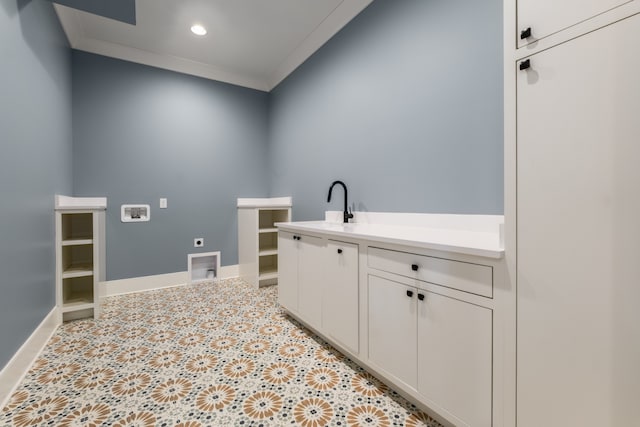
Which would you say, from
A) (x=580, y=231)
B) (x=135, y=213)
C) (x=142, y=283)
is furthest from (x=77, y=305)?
(x=580, y=231)

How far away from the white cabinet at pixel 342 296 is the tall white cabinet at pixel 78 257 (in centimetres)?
208

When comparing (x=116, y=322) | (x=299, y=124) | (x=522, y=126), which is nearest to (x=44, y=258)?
(x=116, y=322)

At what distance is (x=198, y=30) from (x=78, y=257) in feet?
8.74

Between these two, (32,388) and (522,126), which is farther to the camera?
(32,388)

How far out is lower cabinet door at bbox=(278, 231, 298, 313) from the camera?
220 centimetres

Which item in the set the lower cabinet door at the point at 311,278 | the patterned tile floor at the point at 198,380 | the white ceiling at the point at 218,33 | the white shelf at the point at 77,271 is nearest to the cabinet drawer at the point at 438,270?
the lower cabinet door at the point at 311,278

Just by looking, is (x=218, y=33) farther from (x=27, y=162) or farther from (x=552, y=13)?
(x=552, y=13)

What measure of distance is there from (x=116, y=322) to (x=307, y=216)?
2.02m

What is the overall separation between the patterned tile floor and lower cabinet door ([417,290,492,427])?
24cm

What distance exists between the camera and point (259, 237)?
3.50 metres

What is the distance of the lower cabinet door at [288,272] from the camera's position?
7.21ft

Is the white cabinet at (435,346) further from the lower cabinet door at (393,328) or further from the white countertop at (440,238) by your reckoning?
the white countertop at (440,238)

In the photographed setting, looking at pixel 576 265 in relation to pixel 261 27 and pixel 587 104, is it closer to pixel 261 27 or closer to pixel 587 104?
pixel 587 104

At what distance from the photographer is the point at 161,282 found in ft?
10.6
